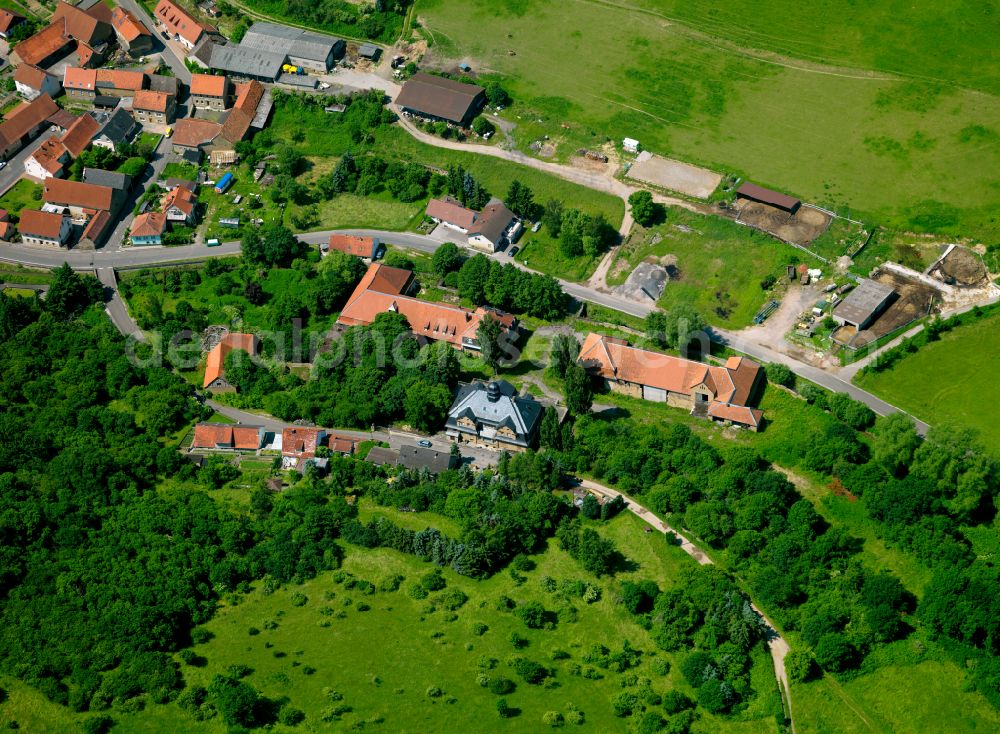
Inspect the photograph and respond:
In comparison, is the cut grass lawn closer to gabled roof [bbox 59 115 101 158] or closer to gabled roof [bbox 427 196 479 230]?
gabled roof [bbox 59 115 101 158]

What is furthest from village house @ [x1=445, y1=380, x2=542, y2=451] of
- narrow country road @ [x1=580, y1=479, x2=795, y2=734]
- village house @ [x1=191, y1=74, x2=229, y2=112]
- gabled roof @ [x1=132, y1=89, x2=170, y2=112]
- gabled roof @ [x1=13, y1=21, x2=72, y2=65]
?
gabled roof @ [x1=13, y1=21, x2=72, y2=65]

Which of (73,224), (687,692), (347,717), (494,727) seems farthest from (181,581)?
(73,224)

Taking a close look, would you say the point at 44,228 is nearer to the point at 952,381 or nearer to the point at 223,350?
the point at 223,350

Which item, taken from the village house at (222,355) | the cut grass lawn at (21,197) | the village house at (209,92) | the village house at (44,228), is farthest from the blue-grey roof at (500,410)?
the village house at (209,92)

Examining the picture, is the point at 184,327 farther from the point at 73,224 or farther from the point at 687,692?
the point at 687,692

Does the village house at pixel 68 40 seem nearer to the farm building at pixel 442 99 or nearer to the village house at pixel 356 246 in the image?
the farm building at pixel 442 99

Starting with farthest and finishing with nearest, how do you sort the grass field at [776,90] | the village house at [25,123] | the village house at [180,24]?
the village house at [180,24] → the village house at [25,123] → the grass field at [776,90]
